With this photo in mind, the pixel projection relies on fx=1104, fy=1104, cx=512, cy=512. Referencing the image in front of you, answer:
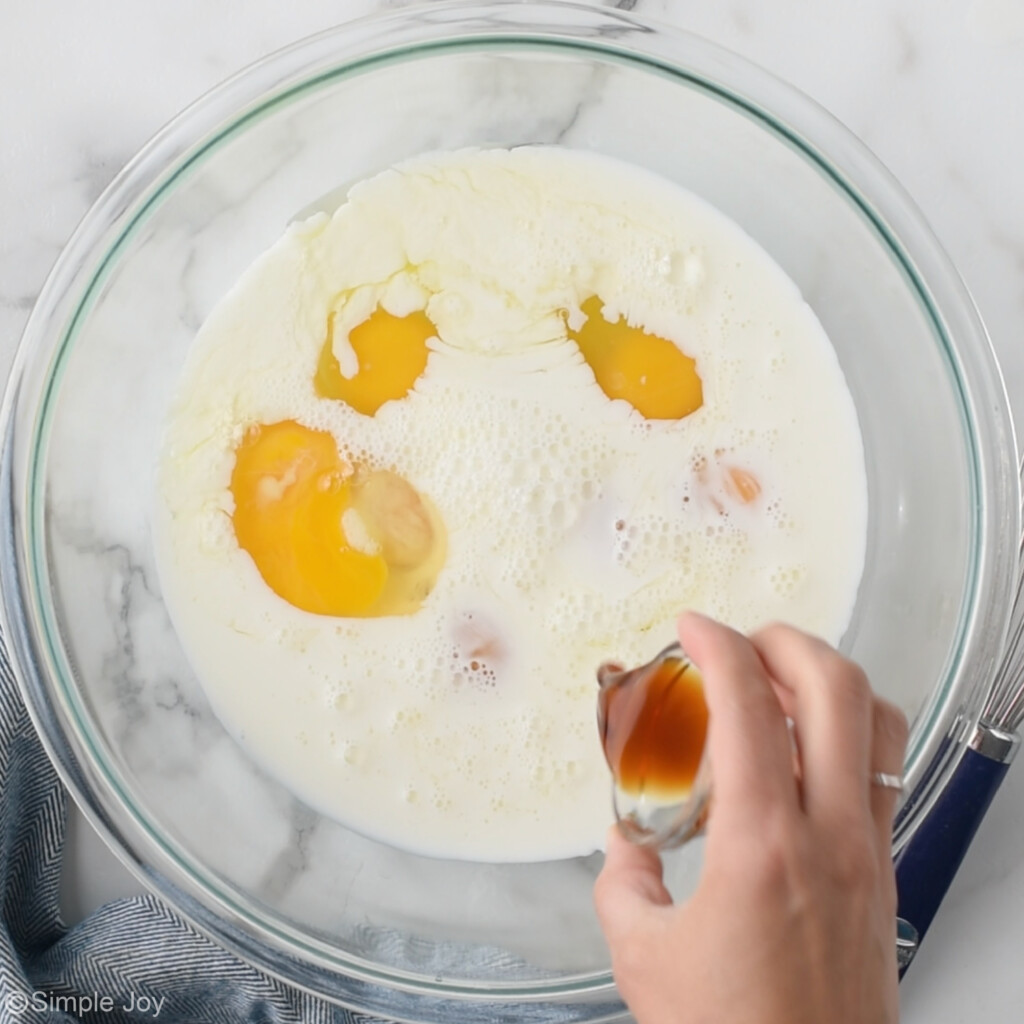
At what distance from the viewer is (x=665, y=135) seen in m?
1.21

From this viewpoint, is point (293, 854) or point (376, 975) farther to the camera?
point (293, 854)

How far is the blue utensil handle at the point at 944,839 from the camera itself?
114 cm


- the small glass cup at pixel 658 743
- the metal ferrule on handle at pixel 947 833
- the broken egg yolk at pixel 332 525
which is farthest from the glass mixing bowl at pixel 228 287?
the small glass cup at pixel 658 743

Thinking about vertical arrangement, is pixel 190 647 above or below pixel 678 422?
below

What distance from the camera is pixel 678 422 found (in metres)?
1.19

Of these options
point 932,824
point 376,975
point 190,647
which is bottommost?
point 376,975

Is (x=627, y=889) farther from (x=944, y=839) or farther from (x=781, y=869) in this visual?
(x=944, y=839)

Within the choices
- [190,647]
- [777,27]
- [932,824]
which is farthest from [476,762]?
[777,27]

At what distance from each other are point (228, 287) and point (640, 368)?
1.53 ft

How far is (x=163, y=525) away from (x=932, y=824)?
0.89 meters

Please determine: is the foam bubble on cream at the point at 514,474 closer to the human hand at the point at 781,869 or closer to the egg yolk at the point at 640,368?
the egg yolk at the point at 640,368

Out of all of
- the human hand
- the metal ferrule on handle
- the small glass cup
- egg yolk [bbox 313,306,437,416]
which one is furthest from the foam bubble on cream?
the human hand

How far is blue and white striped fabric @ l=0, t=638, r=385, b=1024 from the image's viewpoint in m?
1.19

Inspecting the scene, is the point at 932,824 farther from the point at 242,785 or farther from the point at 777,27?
the point at 777,27
